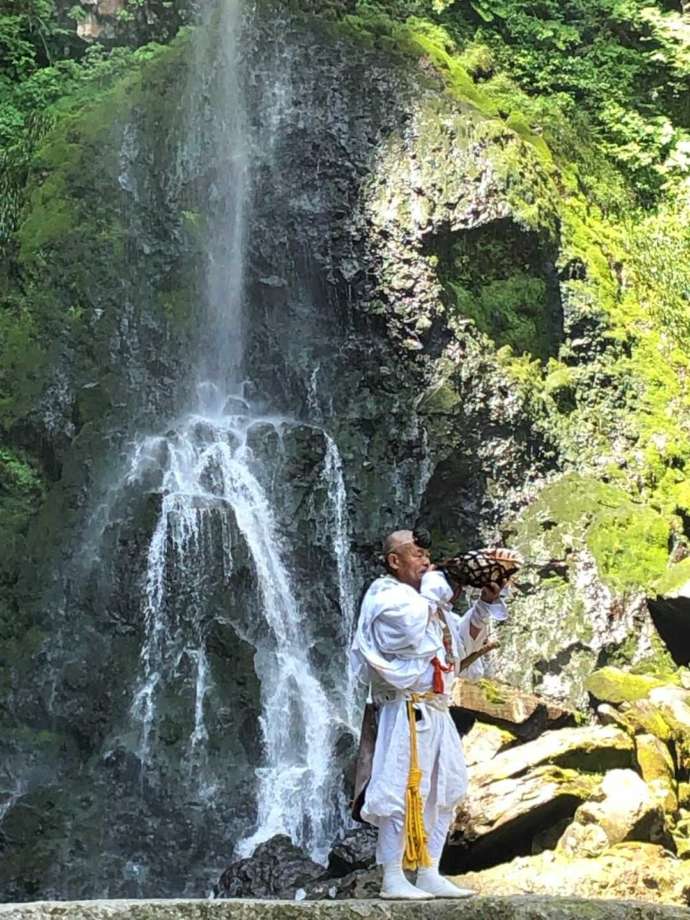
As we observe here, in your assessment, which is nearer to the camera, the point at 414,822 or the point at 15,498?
the point at 414,822

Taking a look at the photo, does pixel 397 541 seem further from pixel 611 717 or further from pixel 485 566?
pixel 611 717

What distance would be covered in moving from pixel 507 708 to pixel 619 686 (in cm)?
120

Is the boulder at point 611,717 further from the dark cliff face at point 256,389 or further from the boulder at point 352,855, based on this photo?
the boulder at point 352,855

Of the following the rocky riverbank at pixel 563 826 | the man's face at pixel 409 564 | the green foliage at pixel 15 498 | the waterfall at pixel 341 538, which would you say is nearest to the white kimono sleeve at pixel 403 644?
the man's face at pixel 409 564

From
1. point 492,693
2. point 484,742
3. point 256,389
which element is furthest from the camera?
point 256,389

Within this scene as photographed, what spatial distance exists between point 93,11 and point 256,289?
20.7 feet

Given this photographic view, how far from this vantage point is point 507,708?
10.2 meters

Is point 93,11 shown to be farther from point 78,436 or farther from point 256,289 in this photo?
point 78,436

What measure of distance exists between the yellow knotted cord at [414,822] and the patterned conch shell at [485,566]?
0.73 meters

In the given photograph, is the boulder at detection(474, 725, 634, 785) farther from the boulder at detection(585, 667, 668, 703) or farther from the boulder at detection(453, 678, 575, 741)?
the boulder at detection(585, 667, 668, 703)

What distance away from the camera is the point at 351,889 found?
830cm

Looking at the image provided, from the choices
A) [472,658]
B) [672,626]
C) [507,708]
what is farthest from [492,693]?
[472,658]

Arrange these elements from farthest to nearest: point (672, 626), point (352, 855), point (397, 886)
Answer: point (672, 626) < point (352, 855) < point (397, 886)

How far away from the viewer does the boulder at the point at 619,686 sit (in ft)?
34.1
